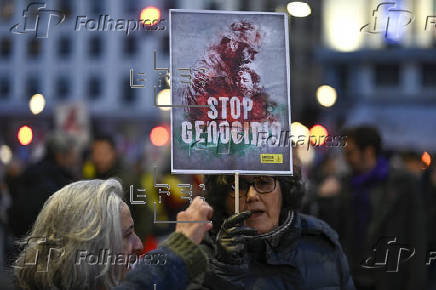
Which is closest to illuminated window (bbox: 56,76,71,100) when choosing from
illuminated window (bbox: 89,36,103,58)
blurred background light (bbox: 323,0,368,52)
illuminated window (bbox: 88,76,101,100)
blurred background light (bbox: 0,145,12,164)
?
illuminated window (bbox: 88,76,101,100)

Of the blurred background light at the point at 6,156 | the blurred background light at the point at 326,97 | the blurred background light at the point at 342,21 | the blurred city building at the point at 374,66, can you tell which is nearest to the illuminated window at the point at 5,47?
the blurred city building at the point at 374,66

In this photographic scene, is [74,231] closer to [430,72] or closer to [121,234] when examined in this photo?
[121,234]

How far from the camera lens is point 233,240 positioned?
3.01m

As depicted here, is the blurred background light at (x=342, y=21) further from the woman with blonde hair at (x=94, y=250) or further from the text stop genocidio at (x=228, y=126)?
the woman with blonde hair at (x=94, y=250)

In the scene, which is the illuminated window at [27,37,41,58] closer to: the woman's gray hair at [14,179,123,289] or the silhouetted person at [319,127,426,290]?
the silhouetted person at [319,127,426,290]

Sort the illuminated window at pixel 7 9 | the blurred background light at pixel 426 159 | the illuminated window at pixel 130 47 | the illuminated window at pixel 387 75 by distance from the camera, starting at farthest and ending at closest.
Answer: the illuminated window at pixel 130 47 < the illuminated window at pixel 7 9 < the illuminated window at pixel 387 75 < the blurred background light at pixel 426 159

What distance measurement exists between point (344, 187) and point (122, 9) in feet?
195

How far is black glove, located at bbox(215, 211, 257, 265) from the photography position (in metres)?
3.02

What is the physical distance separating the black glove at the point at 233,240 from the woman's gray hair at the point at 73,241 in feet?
1.29

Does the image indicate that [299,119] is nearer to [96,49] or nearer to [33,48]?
[96,49]

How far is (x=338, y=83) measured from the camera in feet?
170

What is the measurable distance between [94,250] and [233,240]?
53cm

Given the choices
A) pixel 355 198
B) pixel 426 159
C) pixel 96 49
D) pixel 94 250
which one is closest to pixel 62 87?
pixel 96 49

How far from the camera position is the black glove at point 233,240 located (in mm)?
3023
